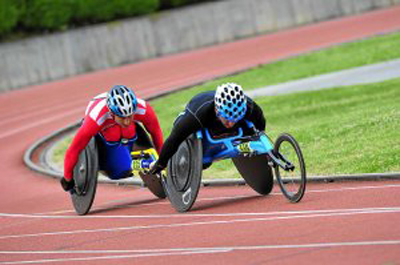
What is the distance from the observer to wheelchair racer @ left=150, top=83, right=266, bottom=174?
39.8 feet

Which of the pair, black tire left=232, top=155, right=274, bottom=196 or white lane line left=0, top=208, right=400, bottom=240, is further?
black tire left=232, top=155, right=274, bottom=196

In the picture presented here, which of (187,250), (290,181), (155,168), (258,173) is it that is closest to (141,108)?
(155,168)

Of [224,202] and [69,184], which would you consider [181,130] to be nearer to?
[224,202]

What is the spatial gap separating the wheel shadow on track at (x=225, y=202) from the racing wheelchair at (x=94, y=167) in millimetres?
943

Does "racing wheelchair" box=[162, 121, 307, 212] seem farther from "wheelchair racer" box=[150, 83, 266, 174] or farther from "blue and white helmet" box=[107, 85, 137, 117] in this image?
"blue and white helmet" box=[107, 85, 137, 117]

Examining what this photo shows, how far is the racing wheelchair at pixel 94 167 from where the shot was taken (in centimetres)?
1401

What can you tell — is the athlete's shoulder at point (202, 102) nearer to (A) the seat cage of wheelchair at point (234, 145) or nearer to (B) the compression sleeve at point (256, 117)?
(A) the seat cage of wheelchair at point (234, 145)

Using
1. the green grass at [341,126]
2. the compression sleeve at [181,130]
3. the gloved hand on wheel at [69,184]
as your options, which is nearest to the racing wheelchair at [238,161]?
the compression sleeve at [181,130]

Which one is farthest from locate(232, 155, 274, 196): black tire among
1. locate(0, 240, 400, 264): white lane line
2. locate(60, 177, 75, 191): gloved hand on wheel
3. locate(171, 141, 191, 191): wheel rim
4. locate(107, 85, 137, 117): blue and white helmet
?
locate(0, 240, 400, 264): white lane line

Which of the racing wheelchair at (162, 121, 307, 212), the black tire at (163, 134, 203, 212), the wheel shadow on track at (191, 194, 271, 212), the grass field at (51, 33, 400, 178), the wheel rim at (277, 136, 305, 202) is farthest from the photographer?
the grass field at (51, 33, 400, 178)

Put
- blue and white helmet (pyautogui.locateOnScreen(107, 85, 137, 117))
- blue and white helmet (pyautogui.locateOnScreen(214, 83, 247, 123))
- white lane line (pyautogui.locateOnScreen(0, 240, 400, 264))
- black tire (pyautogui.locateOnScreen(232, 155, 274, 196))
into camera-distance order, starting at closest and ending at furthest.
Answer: white lane line (pyautogui.locateOnScreen(0, 240, 400, 264)) → blue and white helmet (pyautogui.locateOnScreen(214, 83, 247, 123)) → black tire (pyautogui.locateOnScreen(232, 155, 274, 196)) → blue and white helmet (pyautogui.locateOnScreen(107, 85, 137, 117))

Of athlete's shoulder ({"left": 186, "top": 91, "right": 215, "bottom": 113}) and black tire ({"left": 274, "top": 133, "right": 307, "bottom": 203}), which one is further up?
athlete's shoulder ({"left": 186, "top": 91, "right": 215, "bottom": 113})

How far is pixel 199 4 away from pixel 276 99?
21096mm

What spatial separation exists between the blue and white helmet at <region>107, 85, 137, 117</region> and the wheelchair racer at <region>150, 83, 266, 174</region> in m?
0.88
